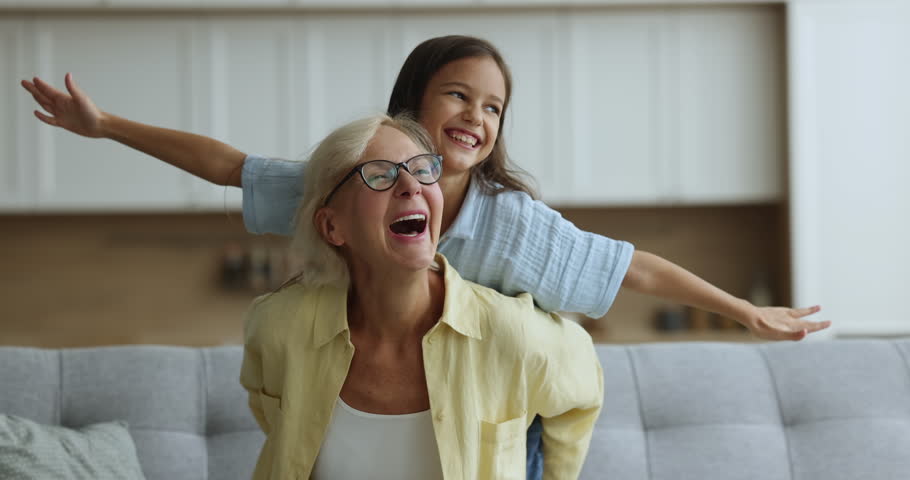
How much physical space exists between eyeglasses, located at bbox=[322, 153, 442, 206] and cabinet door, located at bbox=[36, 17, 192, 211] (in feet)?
9.87

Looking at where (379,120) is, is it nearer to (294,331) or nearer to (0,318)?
(294,331)

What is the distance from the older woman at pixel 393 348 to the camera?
1396mm

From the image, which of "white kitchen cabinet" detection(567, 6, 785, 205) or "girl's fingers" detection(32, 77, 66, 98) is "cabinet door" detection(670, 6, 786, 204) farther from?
"girl's fingers" detection(32, 77, 66, 98)

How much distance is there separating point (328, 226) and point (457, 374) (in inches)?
12.5

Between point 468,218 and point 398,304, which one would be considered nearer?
point 398,304

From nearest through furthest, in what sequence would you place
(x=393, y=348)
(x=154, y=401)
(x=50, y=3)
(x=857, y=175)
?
1. (x=393, y=348)
2. (x=154, y=401)
3. (x=50, y=3)
4. (x=857, y=175)

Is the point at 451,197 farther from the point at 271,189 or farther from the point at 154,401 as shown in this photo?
the point at 154,401

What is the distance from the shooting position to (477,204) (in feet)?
5.29

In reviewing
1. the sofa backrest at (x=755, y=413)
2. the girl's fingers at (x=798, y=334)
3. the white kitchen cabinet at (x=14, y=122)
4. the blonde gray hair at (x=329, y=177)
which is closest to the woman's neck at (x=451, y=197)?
the blonde gray hair at (x=329, y=177)

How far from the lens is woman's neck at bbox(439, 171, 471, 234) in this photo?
162 centimetres

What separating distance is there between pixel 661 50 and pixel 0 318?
350 centimetres

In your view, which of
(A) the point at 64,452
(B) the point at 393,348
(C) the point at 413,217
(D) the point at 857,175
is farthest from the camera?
(D) the point at 857,175

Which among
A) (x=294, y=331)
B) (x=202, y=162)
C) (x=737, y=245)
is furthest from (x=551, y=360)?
(x=737, y=245)

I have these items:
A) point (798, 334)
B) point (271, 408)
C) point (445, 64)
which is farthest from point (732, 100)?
point (271, 408)
